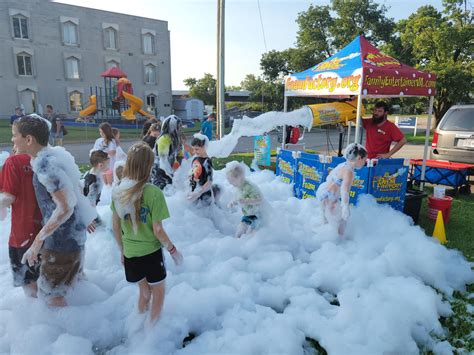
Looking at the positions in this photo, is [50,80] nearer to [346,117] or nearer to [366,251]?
[346,117]

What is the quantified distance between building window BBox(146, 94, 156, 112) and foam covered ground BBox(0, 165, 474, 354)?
3245 centimetres

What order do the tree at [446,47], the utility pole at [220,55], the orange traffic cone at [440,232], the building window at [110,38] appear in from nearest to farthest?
1. the orange traffic cone at [440,232]
2. the utility pole at [220,55]
3. the tree at [446,47]
4. the building window at [110,38]

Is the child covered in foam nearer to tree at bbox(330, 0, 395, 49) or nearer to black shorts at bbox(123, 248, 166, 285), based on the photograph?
black shorts at bbox(123, 248, 166, 285)

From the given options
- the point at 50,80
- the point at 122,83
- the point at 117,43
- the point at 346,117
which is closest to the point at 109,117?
the point at 122,83

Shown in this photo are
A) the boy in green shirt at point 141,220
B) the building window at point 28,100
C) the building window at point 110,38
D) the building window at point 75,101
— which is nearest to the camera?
the boy in green shirt at point 141,220

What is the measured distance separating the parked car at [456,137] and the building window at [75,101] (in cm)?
3136

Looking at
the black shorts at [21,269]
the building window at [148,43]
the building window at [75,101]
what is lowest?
the black shorts at [21,269]

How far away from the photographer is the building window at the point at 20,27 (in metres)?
29.4

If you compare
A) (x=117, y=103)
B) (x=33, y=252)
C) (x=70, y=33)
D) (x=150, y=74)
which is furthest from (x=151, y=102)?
(x=33, y=252)

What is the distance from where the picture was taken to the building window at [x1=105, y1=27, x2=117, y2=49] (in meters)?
33.7

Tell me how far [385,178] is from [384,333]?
3.29 metres

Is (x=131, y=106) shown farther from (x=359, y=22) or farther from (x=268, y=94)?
(x=359, y=22)

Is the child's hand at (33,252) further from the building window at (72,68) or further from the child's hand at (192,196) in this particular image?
the building window at (72,68)

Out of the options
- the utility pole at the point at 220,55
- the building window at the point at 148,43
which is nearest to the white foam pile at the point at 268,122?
the utility pole at the point at 220,55
